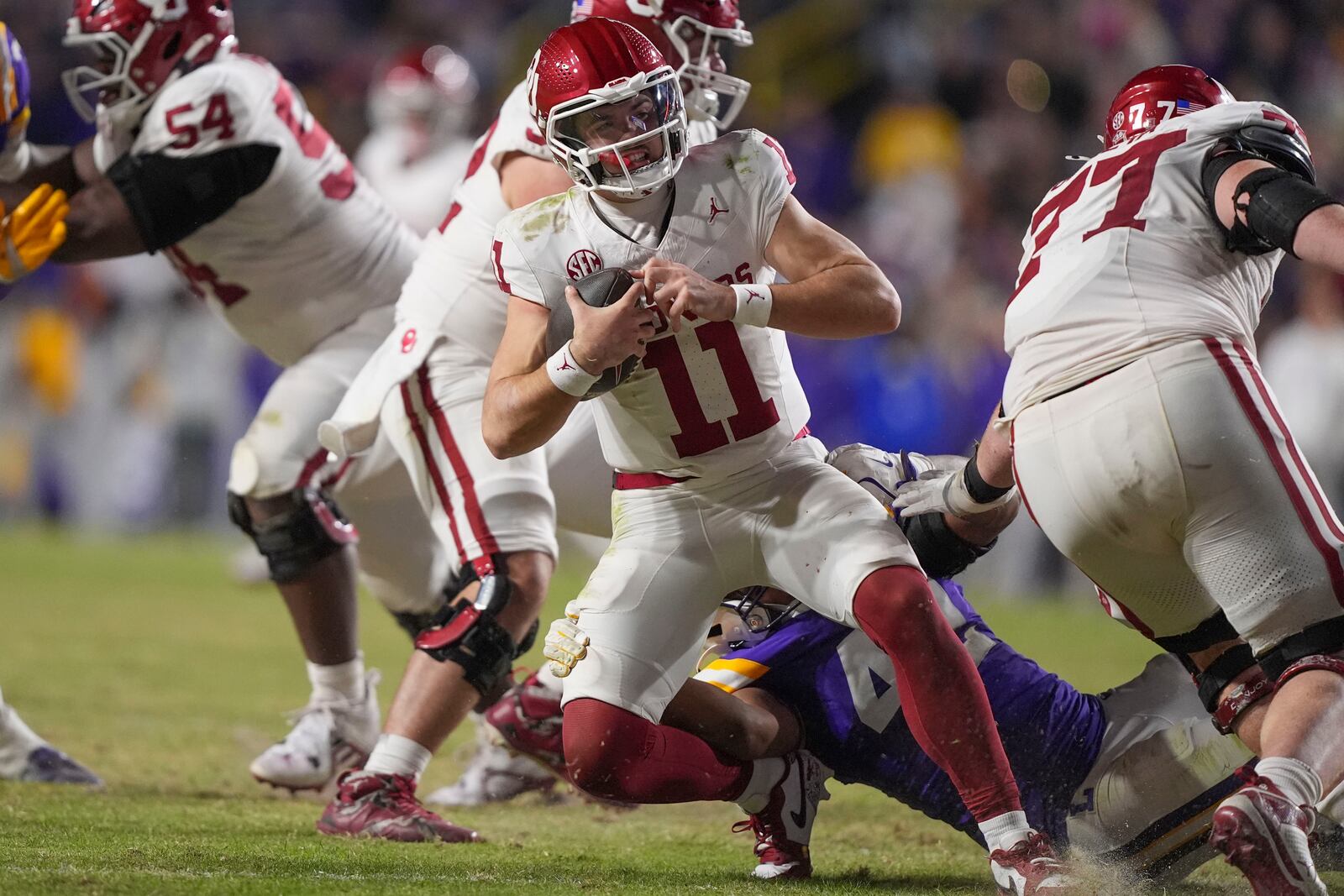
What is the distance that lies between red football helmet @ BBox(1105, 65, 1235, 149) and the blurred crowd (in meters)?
6.43

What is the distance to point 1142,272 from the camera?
3.14 meters

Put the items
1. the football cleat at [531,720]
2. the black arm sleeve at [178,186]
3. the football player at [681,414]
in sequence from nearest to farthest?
the football player at [681,414] < the football cleat at [531,720] < the black arm sleeve at [178,186]

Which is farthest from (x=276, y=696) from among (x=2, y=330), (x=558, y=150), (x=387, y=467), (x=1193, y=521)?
(x=2, y=330)

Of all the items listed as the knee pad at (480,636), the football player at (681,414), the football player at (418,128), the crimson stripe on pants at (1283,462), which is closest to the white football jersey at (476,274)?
the knee pad at (480,636)

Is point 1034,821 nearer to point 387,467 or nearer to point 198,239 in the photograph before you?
point 387,467

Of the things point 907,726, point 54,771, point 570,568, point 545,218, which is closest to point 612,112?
point 545,218

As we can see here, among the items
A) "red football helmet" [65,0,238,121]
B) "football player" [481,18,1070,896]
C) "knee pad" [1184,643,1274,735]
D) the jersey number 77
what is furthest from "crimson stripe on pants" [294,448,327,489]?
"knee pad" [1184,643,1274,735]

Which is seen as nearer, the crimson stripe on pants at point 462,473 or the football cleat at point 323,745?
the crimson stripe on pants at point 462,473

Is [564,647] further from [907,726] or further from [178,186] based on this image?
[178,186]

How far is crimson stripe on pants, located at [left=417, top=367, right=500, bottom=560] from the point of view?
4059 millimetres

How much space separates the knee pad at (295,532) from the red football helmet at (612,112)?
1.65 meters

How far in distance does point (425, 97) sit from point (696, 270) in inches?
203

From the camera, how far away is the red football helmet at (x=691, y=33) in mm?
4199

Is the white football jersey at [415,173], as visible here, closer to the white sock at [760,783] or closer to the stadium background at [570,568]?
the stadium background at [570,568]
